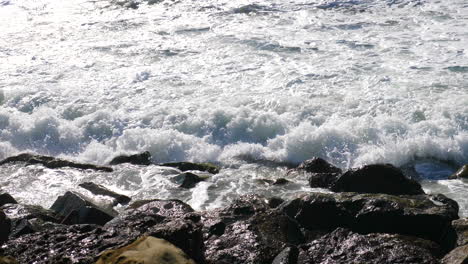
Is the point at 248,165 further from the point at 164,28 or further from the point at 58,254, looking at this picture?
the point at 164,28

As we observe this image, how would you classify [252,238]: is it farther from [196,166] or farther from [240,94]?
[240,94]

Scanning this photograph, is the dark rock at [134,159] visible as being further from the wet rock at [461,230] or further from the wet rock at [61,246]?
the wet rock at [461,230]

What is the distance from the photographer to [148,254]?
16.6 feet

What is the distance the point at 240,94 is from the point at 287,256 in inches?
374

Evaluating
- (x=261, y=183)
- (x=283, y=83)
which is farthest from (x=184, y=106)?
(x=261, y=183)

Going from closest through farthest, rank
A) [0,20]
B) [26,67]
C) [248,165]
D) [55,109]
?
[248,165] → [55,109] → [26,67] → [0,20]

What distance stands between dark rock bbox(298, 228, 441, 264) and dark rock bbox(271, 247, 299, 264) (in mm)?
168

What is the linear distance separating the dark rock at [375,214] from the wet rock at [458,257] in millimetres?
874

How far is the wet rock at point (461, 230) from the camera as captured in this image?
6.82 m

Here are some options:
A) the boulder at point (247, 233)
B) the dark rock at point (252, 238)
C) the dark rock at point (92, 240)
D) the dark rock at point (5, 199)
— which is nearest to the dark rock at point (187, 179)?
the boulder at point (247, 233)

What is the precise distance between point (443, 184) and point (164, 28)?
561 inches

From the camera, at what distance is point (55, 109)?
15.7m

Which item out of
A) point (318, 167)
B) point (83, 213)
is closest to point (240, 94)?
point (318, 167)

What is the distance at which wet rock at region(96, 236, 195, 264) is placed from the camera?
502cm
